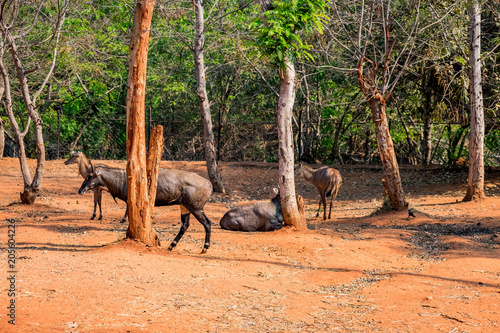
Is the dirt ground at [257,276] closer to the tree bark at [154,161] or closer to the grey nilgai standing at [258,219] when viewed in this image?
the grey nilgai standing at [258,219]

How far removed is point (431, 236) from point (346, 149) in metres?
15.5

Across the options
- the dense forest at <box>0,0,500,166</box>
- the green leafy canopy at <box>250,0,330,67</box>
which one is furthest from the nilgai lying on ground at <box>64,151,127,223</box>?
the dense forest at <box>0,0,500,166</box>

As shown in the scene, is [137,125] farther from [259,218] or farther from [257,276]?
[259,218]

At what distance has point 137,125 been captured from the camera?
27.6 feet

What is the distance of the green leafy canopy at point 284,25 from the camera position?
9.77 meters

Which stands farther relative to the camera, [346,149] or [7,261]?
[346,149]

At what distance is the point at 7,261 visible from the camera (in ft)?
23.6

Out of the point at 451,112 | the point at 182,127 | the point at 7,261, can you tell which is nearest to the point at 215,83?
the point at 182,127

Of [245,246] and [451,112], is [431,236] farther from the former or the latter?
[451,112]

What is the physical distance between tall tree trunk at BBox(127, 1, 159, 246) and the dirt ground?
0.40 metres

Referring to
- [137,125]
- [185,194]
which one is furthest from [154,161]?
[185,194]

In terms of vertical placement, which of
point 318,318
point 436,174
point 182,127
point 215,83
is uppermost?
point 215,83

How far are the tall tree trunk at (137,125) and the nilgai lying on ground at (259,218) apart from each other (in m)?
3.24

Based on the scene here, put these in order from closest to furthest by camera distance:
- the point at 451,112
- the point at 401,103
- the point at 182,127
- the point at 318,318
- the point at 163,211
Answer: the point at 318,318
the point at 163,211
the point at 451,112
the point at 401,103
the point at 182,127
